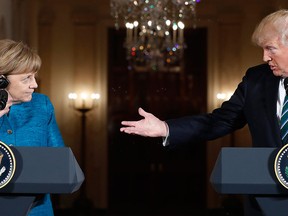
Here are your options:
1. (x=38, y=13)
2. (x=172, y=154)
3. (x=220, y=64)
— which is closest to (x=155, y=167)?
(x=172, y=154)

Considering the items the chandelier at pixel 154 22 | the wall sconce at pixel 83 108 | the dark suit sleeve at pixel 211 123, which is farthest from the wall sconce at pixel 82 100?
the dark suit sleeve at pixel 211 123

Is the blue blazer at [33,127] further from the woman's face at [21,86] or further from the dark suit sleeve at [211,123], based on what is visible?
the dark suit sleeve at [211,123]

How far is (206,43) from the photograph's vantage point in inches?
457

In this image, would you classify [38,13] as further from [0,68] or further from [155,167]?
[0,68]

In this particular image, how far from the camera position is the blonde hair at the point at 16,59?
2541 millimetres

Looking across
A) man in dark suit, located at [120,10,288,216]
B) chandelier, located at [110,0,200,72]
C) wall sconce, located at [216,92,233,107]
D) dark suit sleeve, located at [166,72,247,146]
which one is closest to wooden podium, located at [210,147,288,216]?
man in dark suit, located at [120,10,288,216]

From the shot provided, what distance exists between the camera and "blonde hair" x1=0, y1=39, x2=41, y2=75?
254cm

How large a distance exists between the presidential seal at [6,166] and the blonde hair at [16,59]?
0.60 meters

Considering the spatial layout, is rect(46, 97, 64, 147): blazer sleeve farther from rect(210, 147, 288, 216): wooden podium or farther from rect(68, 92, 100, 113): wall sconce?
rect(68, 92, 100, 113): wall sconce

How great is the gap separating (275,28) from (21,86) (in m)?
0.97

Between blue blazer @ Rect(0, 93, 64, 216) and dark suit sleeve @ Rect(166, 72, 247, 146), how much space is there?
48 cm

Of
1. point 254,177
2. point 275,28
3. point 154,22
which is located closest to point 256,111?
point 275,28

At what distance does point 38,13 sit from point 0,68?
896cm

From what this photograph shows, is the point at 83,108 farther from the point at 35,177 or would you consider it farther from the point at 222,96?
the point at 35,177
